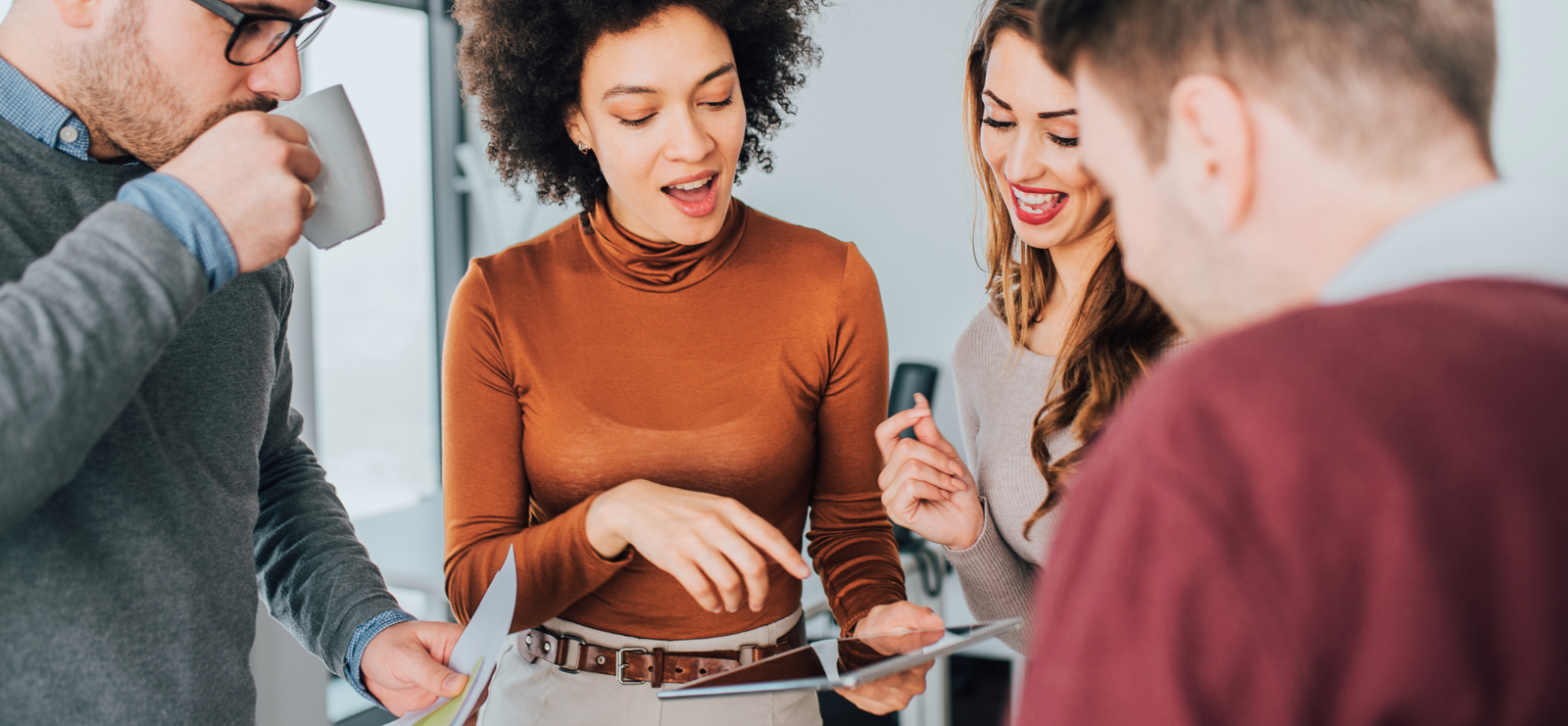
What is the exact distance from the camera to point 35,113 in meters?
0.78

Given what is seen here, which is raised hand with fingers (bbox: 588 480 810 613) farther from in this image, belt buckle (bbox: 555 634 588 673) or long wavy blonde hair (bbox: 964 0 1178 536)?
long wavy blonde hair (bbox: 964 0 1178 536)

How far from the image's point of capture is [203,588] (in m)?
0.83

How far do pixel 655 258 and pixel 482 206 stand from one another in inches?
106

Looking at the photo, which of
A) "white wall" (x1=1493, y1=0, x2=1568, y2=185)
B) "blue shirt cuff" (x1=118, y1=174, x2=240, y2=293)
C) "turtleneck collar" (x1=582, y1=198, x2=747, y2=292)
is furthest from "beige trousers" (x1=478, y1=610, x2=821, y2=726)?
"white wall" (x1=1493, y1=0, x2=1568, y2=185)

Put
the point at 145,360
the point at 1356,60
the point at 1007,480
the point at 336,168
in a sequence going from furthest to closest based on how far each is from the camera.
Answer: the point at 1007,480 → the point at 336,168 → the point at 145,360 → the point at 1356,60

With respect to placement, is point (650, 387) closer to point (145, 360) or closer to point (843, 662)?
point (843, 662)

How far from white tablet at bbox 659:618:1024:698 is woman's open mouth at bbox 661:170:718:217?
581 millimetres

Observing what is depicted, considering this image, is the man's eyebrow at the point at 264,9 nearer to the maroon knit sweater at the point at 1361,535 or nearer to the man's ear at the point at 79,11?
the man's ear at the point at 79,11

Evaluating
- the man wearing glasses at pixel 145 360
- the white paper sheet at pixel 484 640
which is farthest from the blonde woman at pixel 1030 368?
the man wearing glasses at pixel 145 360

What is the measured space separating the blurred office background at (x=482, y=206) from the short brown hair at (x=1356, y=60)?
2451mm

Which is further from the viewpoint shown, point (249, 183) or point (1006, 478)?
point (1006, 478)

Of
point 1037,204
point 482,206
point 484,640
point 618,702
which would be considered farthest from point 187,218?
point 482,206

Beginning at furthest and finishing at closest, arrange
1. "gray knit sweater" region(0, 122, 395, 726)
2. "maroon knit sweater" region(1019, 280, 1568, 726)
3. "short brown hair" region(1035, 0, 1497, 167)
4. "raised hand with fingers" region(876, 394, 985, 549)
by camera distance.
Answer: "raised hand with fingers" region(876, 394, 985, 549), "gray knit sweater" region(0, 122, 395, 726), "short brown hair" region(1035, 0, 1497, 167), "maroon knit sweater" region(1019, 280, 1568, 726)

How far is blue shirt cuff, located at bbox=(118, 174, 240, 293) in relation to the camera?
2.03ft
